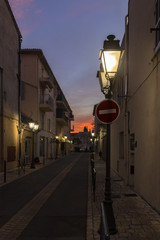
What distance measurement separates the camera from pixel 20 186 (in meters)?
10.2

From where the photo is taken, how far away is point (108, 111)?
5.00 meters

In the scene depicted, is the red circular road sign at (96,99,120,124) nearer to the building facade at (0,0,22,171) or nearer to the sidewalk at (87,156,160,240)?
the sidewalk at (87,156,160,240)

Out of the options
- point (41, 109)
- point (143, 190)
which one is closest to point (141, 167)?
point (143, 190)

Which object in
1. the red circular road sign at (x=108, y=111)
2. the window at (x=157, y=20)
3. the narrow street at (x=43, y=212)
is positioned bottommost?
the narrow street at (x=43, y=212)

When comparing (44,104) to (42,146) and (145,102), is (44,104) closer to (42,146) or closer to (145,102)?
(42,146)

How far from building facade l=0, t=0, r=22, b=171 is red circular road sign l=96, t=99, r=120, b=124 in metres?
12.1

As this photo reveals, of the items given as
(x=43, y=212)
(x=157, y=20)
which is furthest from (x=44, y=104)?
(x=157, y=20)

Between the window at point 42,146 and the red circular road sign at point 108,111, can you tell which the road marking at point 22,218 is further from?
the window at point 42,146

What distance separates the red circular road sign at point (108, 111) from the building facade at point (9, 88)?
476 inches

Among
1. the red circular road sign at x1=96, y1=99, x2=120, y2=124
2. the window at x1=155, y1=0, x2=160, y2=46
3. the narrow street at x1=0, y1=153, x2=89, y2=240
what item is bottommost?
the narrow street at x1=0, y1=153, x2=89, y2=240

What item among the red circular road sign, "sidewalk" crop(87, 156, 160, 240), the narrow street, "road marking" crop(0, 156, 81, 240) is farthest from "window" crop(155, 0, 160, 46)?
"road marking" crop(0, 156, 81, 240)

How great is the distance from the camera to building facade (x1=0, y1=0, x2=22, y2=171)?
16188 millimetres

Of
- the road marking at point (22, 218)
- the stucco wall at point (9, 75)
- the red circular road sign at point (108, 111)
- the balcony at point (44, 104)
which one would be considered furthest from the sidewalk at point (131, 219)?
the balcony at point (44, 104)

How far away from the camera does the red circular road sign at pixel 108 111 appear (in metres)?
4.97
